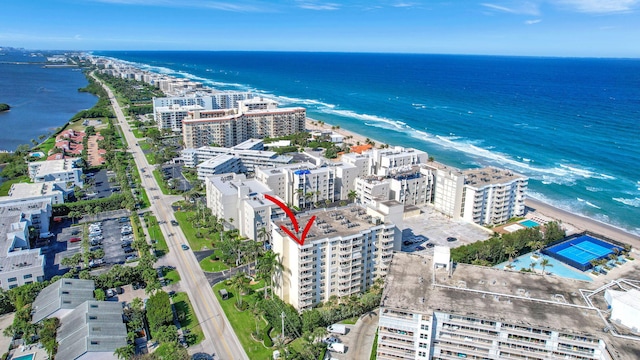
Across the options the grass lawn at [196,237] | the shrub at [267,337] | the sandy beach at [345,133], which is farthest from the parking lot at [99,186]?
the sandy beach at [345,133]

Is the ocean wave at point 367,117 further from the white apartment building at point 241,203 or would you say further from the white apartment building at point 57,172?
the white apartment building at point 57,172

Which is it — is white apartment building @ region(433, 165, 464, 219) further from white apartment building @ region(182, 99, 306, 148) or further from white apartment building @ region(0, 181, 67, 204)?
white apartment building @ region(0, 181, 67, 204)

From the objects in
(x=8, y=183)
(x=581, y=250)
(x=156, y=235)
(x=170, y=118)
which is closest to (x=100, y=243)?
(x=156, y=235)

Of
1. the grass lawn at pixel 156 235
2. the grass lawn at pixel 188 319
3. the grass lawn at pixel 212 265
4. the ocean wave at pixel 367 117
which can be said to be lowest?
the grass lawn at pixel 188 319

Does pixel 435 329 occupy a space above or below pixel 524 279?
below

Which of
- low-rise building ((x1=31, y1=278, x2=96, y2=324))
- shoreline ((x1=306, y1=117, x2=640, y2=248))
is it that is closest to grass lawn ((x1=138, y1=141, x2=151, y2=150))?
low-rise building ((x1=31, y1=278, x2=96, y2=324))

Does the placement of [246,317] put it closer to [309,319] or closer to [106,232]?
[309,319]

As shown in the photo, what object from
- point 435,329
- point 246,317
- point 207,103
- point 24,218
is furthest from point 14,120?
point 435,329

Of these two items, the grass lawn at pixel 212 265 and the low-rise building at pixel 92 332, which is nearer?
the low-rise building at pixel 92 332
